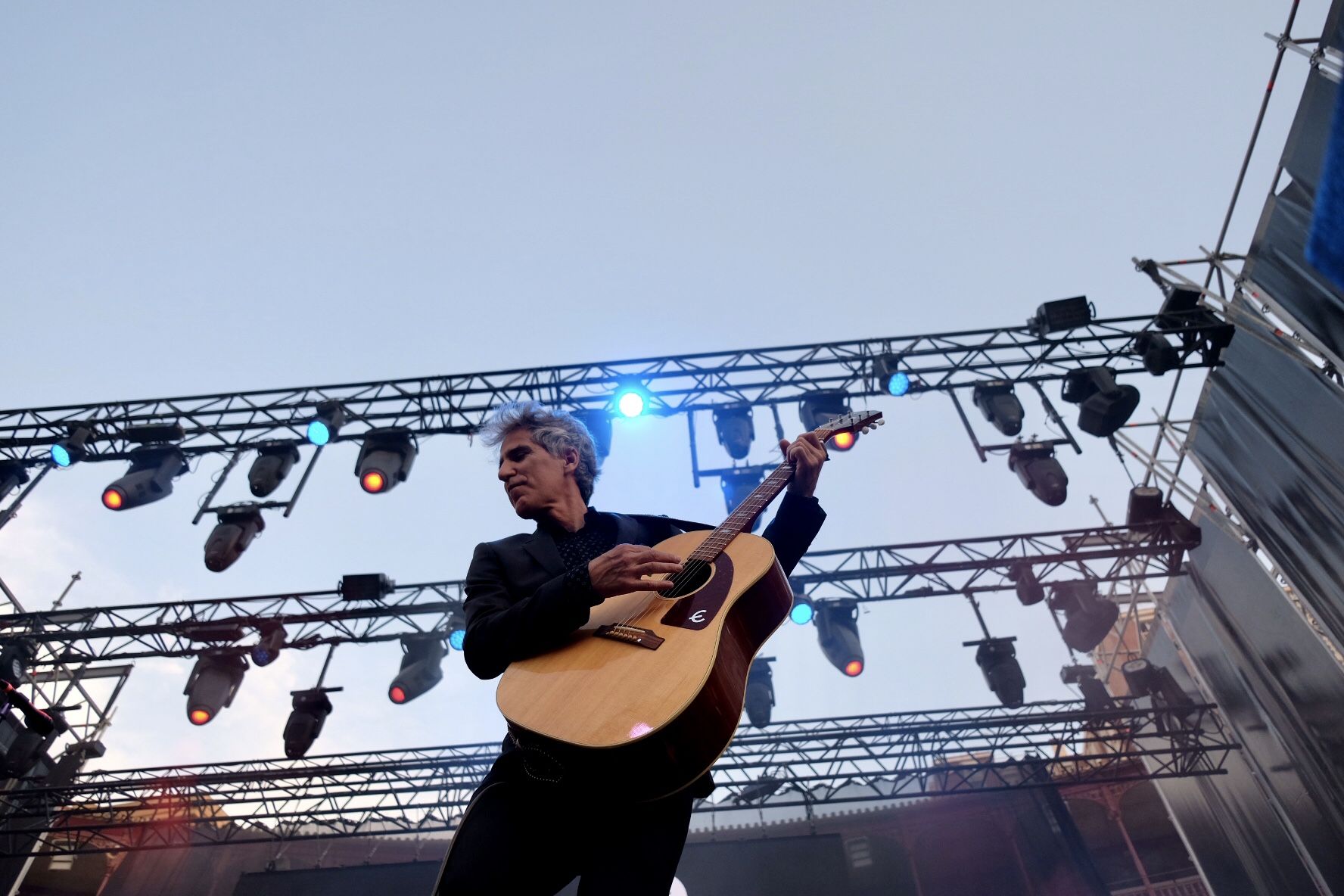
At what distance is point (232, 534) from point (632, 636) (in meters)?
8.58

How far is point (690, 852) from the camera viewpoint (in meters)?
13.8

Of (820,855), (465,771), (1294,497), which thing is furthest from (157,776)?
(1294,497)

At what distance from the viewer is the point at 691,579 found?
5.86ft

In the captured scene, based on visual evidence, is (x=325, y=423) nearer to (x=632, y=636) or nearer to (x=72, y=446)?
(x=72, y=446)

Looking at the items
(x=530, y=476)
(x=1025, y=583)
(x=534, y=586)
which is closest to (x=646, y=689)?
(x=534, y=586)

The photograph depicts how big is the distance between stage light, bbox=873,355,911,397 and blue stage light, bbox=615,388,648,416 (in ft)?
9.82

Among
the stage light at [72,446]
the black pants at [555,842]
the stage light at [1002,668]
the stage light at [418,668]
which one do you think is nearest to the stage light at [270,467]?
the stage light at [72,446]

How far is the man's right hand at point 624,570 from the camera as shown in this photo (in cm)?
156

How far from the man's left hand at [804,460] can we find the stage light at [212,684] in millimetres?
10875

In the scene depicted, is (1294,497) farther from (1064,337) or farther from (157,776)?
(157,776)

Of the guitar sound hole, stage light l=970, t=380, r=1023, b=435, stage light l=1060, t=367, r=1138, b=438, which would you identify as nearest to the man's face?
the guitar sound hole

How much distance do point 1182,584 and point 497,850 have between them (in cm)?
1302

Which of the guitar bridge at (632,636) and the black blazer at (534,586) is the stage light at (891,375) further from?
the guitar bridge at (632,636)

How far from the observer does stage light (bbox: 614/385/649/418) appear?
823 centimetres
